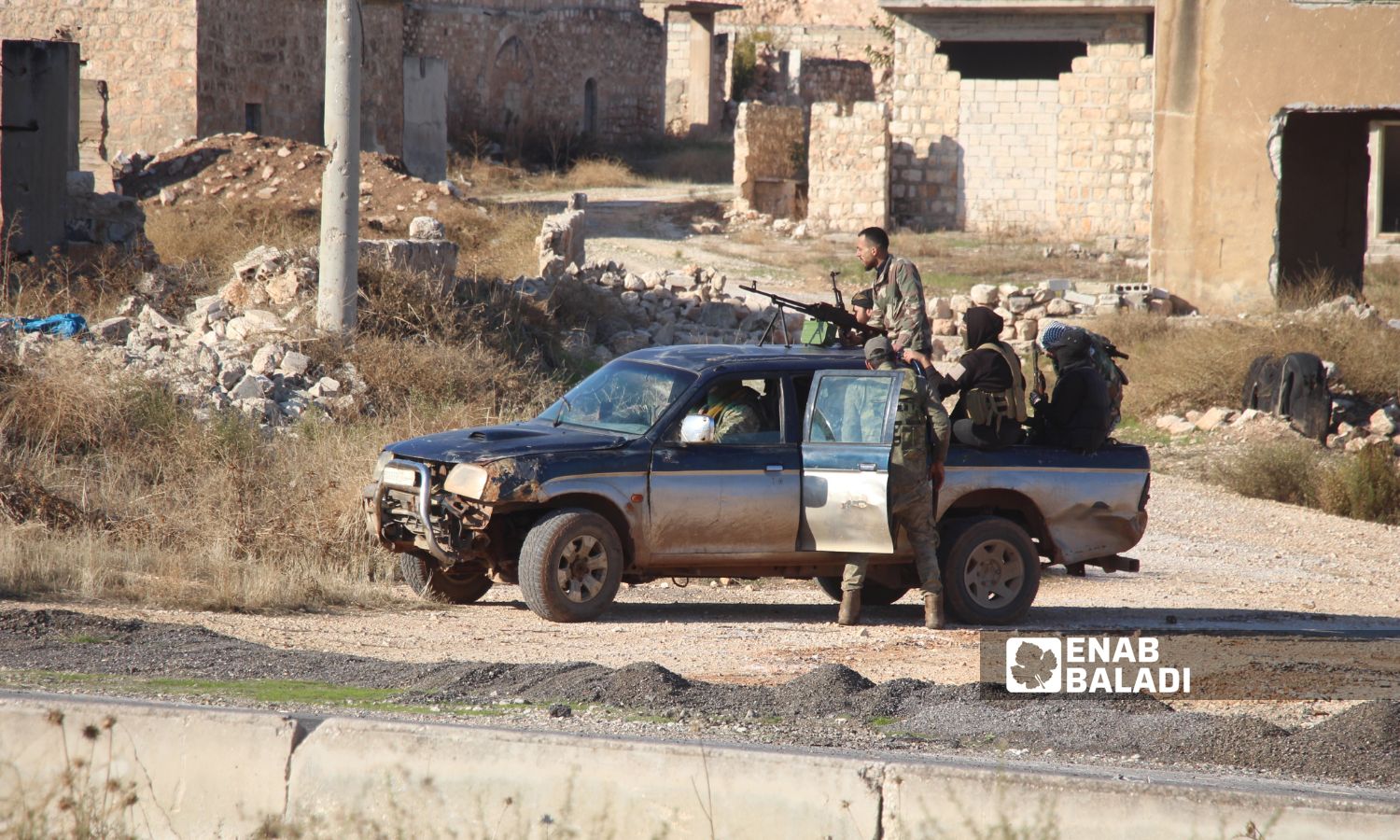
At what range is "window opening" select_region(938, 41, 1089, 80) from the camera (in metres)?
35.8

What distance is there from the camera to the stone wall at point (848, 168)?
105 feet

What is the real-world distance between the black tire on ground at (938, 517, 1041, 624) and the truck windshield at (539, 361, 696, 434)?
197 cm

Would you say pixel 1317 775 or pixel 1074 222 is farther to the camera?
pixel 1074 222

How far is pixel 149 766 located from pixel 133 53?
77.8 feet

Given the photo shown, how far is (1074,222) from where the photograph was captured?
1256 inches

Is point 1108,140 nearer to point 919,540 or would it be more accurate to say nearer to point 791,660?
point 919,540

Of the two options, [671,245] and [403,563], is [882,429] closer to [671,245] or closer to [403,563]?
[403,563]

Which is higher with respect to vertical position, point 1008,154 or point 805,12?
point 805,12

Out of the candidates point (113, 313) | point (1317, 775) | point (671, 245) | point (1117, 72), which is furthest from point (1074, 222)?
point (1317, 775)

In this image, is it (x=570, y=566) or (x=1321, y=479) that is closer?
(x=570, y=566)

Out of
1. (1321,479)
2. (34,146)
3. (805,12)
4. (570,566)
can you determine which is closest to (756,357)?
(570,566)

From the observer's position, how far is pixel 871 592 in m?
10.5

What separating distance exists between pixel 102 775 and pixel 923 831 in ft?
8.11

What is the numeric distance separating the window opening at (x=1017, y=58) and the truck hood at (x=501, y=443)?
2836 centimetres
